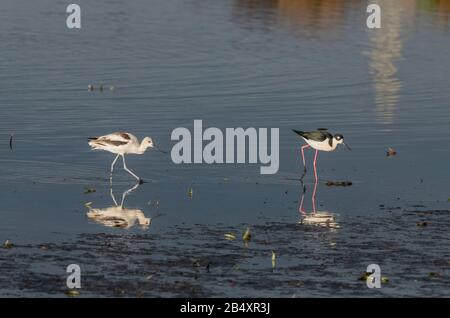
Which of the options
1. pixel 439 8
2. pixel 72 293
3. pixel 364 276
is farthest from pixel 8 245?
pixel 439 8

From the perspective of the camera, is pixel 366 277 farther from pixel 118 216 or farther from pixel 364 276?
pixel 118 216

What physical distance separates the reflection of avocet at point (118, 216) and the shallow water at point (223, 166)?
0.70 feet

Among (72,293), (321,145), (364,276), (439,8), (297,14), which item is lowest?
(72,293)

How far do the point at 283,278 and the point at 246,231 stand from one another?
8.11 ft

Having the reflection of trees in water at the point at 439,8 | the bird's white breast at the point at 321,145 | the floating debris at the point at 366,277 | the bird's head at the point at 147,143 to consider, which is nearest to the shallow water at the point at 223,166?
the floating debris at the point at 366,277

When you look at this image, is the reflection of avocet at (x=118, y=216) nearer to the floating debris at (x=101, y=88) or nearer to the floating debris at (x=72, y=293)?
the floating debris at (x=72, y=293)

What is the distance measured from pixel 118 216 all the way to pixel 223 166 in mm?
4813

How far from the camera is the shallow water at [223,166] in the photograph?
1881 centimetres

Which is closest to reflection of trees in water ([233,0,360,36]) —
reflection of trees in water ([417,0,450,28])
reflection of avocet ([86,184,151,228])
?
reflection of trees in water ([417,0,450,28])

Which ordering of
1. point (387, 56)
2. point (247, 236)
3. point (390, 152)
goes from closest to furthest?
point (247, 236) < point (390, 152) < point (387, 56)

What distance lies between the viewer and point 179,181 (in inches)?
990

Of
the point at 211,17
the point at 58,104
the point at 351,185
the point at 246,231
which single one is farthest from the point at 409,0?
the point at 246,231

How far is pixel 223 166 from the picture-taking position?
87.5 feet
